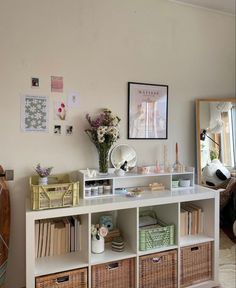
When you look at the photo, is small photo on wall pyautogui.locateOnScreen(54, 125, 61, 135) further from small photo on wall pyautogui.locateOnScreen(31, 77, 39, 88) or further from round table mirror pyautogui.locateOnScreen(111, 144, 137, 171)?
round table mirror pyautogui.locateOnScreen(111, 144, 137, 171)

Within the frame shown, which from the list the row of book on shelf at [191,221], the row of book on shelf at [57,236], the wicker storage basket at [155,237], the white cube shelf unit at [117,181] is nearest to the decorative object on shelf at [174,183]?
the white cube shelf unit at [117,181]

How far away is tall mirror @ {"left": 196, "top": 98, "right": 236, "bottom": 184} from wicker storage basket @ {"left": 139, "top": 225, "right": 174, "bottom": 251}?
0.77 m

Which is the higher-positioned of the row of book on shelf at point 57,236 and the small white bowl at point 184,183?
the small white bowl at point 184,183

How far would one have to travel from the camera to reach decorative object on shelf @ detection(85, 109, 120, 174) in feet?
6.74

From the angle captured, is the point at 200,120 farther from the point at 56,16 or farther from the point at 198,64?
the point at 56,16

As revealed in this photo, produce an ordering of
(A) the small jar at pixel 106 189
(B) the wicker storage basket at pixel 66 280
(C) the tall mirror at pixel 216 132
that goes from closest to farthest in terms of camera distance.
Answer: (B) the wicker storage basket at pixel 66 280
(A) the small jar at pixel 106 189
(C) the tall mirror at pixel 216 132

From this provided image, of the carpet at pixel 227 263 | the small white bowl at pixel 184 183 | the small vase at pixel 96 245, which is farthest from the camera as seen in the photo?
the small white bowl at pixel 184 183

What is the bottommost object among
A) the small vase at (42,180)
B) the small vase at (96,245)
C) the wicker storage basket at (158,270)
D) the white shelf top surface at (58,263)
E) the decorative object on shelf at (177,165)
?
the wicker storage basket at (158,270)

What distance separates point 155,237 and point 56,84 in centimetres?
147

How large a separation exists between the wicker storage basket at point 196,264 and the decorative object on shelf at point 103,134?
3.17ft

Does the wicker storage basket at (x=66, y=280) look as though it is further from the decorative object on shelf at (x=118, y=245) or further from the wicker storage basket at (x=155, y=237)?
the wicker storage basket at (x=155, y=237)

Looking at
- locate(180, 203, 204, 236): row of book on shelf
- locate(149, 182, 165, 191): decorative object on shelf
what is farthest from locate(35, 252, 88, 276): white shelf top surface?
locate(180, 203, 204, 236): row of book on shelf

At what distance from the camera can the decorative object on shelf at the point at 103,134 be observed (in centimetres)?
205

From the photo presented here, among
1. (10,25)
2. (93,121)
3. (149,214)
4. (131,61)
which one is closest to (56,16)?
(10,25)
